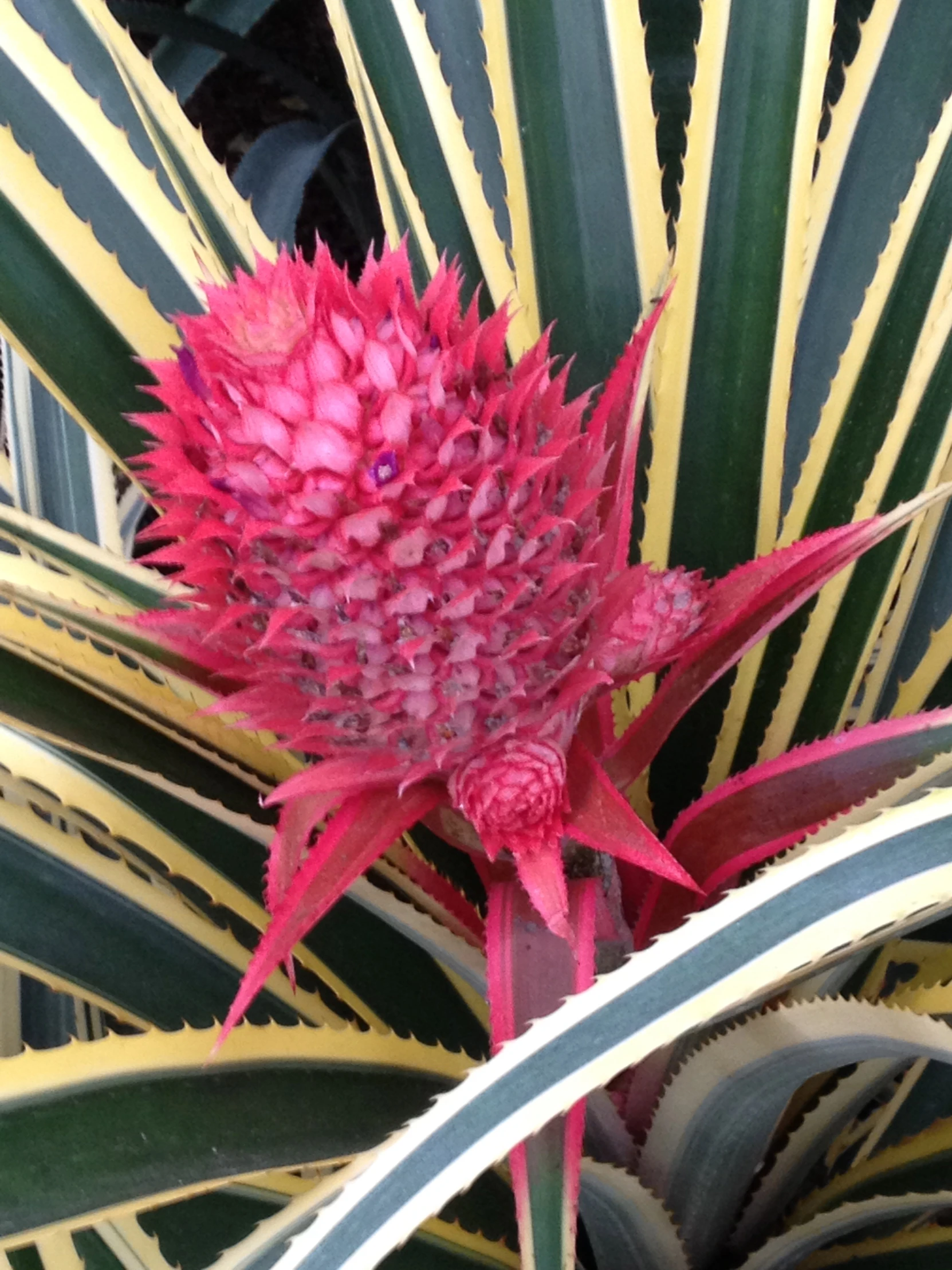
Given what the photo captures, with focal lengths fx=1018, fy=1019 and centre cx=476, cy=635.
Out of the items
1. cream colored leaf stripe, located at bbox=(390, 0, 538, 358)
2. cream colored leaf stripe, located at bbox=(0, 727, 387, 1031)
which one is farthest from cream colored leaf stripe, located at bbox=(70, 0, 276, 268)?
cream colored leaf stripe, located at bbox=(0, 727, 387, 1031)

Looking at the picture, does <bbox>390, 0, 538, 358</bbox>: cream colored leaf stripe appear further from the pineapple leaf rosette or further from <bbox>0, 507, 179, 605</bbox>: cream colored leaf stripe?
<bbox>0, 507, 179, 605</bbox>: cream colored leaf stripe

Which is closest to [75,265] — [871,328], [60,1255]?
[871,328]

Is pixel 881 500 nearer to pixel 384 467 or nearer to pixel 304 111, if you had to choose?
pixel 384 467

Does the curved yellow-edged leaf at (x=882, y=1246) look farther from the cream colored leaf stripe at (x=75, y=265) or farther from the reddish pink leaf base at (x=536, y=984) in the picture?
the cream colored leaf stripe at (x=75, y=265)

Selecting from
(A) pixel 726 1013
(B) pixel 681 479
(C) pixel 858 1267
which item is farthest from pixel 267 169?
(C) pixel 858 1267

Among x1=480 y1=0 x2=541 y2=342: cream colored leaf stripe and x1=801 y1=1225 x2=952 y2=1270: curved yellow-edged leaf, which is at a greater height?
x1=480 y1=0 x2=541 y2=342: cream colored leaf stripe

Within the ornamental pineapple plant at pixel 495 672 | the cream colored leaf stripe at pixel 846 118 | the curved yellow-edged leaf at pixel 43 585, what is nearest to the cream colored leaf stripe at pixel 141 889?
the ornamental pineapple plant at pixel 495 672
